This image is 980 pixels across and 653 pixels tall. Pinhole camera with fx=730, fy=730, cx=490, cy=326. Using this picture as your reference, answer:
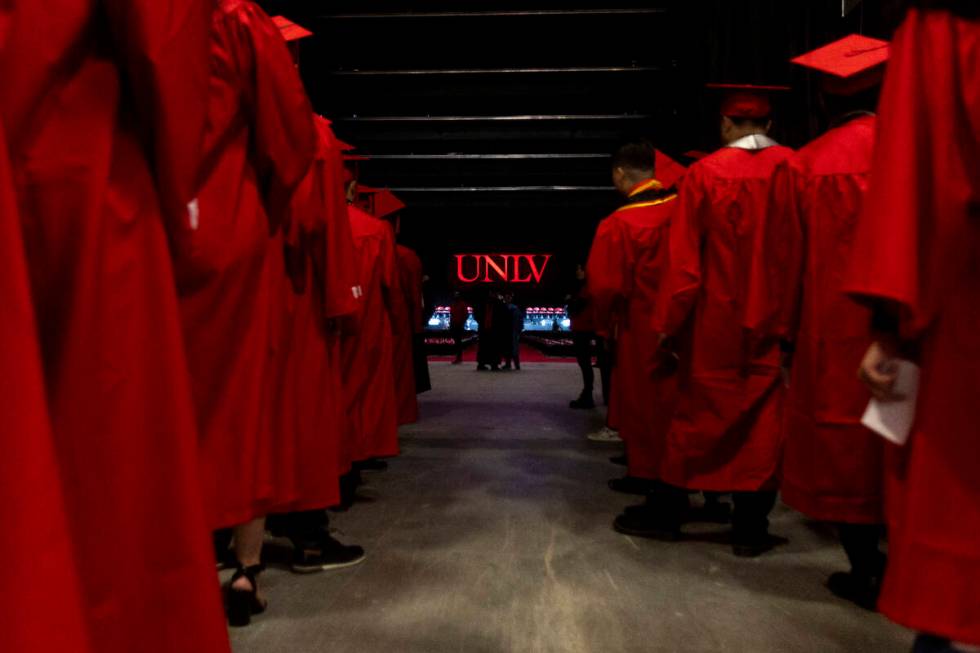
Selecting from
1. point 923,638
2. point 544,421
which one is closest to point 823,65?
point 923,638

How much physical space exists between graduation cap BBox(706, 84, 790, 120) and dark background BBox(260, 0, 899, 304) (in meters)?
0.49

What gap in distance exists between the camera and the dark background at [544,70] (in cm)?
486

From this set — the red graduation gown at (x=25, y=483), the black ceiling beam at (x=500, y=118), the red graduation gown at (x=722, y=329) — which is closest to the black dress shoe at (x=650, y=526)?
the red graduation gown at (x=722, y=329)

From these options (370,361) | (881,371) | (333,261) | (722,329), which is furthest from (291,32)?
(881,371)

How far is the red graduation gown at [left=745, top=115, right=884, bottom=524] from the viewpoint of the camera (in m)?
2.36

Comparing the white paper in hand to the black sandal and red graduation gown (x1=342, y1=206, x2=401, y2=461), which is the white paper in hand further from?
red graduation gown (x1=342, y1=206, x2=401, y2=461)

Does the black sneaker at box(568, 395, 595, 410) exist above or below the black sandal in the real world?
below

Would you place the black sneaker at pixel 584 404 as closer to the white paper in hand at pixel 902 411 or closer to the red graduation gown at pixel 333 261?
the red graduation gown at pixel 333 261

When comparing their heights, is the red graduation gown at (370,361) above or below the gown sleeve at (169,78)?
below

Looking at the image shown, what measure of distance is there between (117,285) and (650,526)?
2721 mm

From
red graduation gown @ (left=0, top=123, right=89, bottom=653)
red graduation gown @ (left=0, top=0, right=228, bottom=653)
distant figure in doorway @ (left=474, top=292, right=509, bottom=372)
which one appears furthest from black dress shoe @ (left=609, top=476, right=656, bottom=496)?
distant figure in doorway @ (left=474, top=292, right=509, bottom=372)

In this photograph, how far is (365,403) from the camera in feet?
12.9

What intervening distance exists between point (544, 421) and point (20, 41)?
6.25 m

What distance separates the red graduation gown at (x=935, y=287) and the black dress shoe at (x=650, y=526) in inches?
81.4
